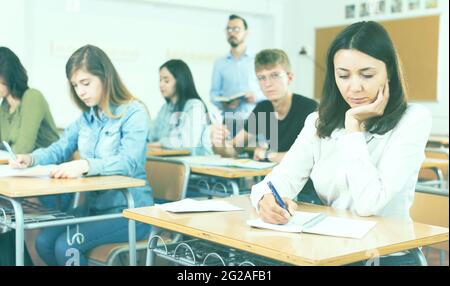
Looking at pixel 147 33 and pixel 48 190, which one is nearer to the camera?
pixel 48 190

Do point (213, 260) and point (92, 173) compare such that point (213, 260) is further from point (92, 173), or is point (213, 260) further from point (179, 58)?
point (179, 58)

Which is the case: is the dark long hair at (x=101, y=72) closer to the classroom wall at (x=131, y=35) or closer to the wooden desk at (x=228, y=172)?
the classroom wall at (x=131, y=35)

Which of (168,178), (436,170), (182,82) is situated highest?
(182,82)

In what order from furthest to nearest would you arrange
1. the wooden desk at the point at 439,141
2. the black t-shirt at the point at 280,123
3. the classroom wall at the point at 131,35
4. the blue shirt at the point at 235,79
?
the wooden desk at the point at 439,141 < the blue shirt at the point at 235,79 < the black t-shirt at the point at 280,123 < the classroom wall at the point at 131,35

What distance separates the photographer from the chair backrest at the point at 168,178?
2357 mm

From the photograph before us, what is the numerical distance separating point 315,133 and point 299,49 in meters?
1.83

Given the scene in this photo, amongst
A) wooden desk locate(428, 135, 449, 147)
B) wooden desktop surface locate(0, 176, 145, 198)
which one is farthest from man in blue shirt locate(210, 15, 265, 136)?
wooden desk locate(428, 135, 449, 147)

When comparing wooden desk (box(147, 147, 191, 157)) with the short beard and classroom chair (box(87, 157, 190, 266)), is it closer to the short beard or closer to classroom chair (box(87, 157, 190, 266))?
classroom chair (box(87, 157, 190, 266))

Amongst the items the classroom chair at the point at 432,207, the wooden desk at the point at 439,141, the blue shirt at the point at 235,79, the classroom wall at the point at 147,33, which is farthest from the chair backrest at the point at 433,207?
the wooden desk at the point at 439,141

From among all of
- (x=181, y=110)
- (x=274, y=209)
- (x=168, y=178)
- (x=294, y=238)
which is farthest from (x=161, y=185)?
(x=294, y=238)

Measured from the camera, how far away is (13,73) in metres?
1.98

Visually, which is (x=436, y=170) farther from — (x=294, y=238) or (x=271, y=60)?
(x=294, y=238)

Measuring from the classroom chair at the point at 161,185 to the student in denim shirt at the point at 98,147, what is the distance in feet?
0.14

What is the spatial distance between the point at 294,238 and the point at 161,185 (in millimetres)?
1209
